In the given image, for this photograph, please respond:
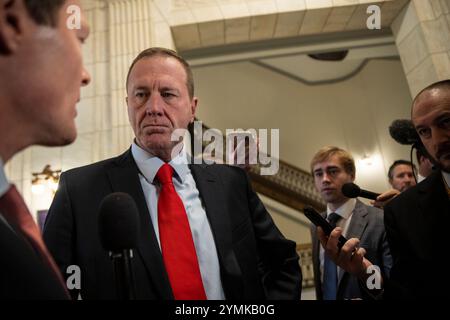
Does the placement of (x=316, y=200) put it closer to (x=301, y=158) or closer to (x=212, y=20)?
(x=301, y=158)

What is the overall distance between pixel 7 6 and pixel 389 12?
388 centimetres

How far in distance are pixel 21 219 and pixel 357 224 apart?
2368 mm

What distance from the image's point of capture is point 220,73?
13008mm

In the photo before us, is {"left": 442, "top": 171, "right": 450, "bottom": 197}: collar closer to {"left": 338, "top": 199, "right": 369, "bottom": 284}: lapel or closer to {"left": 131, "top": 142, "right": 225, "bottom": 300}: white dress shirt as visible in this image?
{"left": 338, "top": 199, "right": 369, "bottom": 284}: lapel

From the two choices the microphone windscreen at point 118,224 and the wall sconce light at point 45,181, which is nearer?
the microphone windscreen at point 118,224

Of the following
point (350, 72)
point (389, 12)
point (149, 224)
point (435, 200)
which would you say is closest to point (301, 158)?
point (350, 72)

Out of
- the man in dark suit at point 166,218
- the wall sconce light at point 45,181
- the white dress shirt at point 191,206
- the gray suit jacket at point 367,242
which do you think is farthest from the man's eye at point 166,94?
the wall sconce light at point 45,181

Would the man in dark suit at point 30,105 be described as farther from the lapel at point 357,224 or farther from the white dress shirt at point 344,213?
the white dress shirt at point 344,213

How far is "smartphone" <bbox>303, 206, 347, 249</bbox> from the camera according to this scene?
4.57 feet

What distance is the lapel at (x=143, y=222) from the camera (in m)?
1.13

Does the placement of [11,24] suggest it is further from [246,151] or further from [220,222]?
[246,151]

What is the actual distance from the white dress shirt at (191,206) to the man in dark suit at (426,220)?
889mm

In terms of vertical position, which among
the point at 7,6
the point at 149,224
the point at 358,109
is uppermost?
the point at 358,109
